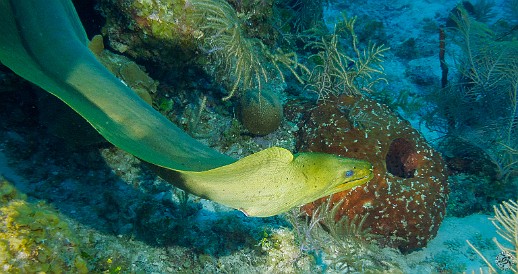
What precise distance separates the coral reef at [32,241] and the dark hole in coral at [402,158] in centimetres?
460

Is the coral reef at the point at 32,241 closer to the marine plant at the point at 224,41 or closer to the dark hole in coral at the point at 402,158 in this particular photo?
the marine plant at the point at 224,41

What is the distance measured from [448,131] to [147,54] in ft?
20.1

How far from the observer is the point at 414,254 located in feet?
16.1

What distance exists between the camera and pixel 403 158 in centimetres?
533

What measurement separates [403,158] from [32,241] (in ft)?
16.7

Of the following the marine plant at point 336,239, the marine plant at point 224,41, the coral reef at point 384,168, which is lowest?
the marine plant at point 336,239

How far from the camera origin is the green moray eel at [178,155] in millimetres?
1865

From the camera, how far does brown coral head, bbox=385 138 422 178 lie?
5.15 meters

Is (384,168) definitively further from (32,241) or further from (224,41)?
(32,241)

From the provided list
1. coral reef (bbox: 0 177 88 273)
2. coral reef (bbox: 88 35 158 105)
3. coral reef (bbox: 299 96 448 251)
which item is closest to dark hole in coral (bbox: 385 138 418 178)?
coral reef (bbox: 299 96 448 251)

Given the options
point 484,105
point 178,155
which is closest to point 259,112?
point 178,155

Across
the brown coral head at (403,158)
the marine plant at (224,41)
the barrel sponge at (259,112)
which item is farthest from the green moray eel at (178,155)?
the brown coral head at (403,158)

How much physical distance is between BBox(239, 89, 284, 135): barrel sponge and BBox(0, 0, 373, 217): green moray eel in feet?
8.29

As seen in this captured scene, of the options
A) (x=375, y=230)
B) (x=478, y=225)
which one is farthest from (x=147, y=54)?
(x=478, y=225)
